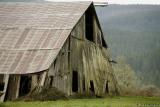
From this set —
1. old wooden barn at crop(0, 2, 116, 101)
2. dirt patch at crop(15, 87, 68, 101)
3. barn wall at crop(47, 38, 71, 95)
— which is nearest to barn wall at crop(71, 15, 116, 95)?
old wooden barn at crop(0, 2, 116, 101)

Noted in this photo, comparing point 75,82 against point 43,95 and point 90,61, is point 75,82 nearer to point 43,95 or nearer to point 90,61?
point 90,61

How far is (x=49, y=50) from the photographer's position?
28.0 m

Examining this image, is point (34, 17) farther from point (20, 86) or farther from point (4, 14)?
point (20, 86)

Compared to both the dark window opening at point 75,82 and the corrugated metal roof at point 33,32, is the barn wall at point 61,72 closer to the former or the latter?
the corrugated metal roof at point 33,32

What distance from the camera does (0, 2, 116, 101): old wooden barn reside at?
2714cm

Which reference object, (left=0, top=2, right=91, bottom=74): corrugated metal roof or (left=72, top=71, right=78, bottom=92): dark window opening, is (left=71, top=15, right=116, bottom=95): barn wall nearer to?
(left=72, top=71, right=78, bottom=92): dark window opening

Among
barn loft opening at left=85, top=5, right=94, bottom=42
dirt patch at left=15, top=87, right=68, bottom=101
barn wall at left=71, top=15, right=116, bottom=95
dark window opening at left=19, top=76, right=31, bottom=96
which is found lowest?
dirt patch at left=15, top=87, right=68, bottom=101

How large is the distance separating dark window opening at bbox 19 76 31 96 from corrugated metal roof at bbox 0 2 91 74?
4.88 ft

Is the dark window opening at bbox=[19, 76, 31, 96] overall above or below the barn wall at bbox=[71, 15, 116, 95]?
below

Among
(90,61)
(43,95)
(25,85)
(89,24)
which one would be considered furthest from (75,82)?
(89,24)

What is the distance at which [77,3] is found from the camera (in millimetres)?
33719

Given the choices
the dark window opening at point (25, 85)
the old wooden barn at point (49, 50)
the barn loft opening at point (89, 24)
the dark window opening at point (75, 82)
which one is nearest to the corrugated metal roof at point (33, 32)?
the old wooden barn at point (49, 50)

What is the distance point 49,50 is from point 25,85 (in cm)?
316

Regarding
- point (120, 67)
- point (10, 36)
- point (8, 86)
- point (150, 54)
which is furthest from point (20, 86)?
point (150, 54)
